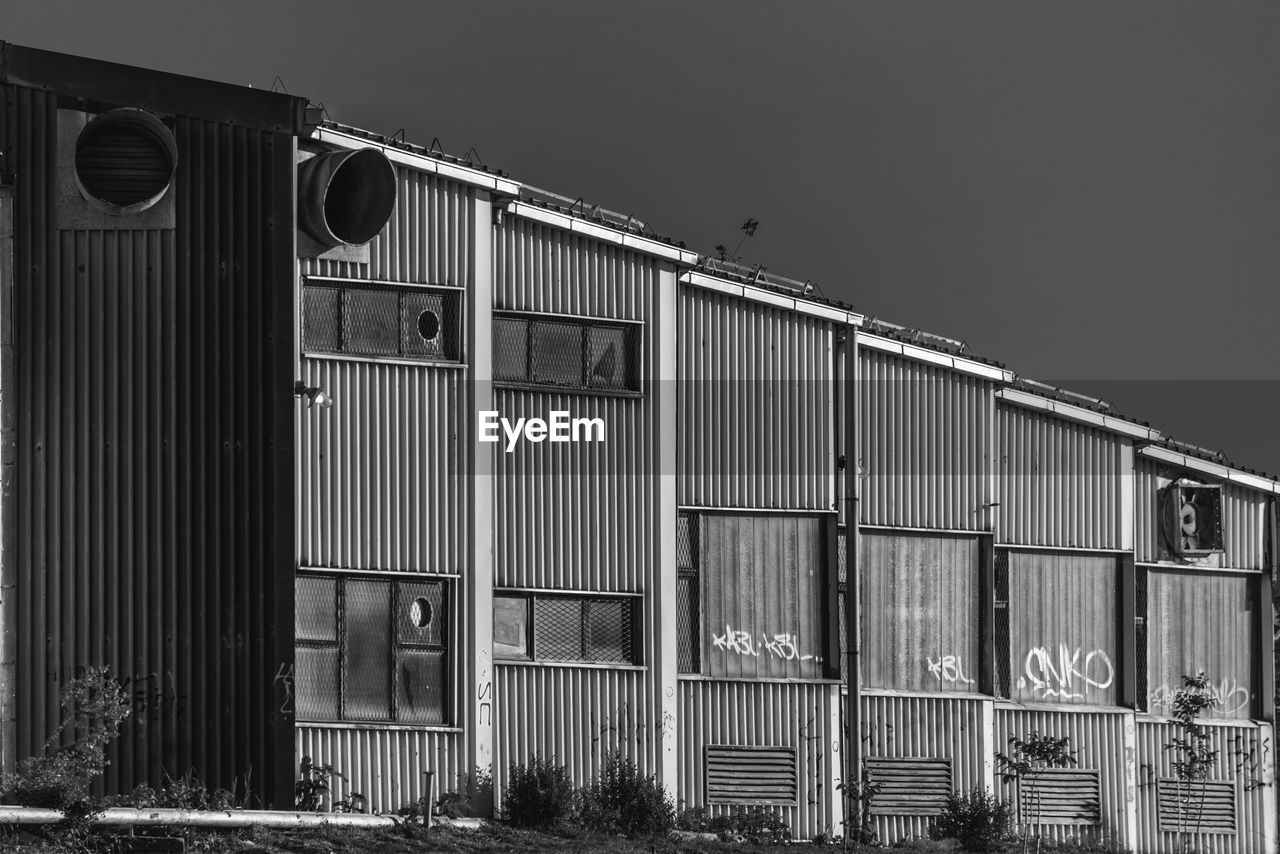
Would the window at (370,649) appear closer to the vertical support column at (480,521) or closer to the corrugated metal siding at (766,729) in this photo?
the vertical support column at (480,521)

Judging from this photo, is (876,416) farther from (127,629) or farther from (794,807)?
(127,629)

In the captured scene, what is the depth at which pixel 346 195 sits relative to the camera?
23312 millimetres

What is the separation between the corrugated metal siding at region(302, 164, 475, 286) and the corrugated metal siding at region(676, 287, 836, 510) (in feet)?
10.9

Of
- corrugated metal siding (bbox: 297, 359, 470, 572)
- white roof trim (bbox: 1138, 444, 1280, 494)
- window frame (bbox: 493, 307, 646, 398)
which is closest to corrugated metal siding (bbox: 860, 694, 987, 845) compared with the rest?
white roof trim (bbox: 1138, 444, 1280, 494)

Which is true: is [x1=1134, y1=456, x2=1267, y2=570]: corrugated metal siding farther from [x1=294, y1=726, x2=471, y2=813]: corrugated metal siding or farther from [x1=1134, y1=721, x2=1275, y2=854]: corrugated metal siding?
[x1=294, y1=726, x2=471, y2=813]: corrugated metal siding

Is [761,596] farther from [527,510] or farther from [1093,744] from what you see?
[1093,744]

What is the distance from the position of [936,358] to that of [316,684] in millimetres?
10184

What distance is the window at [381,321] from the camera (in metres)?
23.5

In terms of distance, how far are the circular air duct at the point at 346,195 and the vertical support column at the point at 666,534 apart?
437cm

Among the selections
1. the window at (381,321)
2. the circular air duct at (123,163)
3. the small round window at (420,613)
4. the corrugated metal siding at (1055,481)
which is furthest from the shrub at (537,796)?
the circular air duct at (123,163)

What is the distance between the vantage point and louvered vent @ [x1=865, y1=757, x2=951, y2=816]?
84.4ft

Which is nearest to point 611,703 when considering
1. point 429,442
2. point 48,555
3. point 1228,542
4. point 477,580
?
point 477,580

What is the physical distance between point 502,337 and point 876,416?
5.72 metres

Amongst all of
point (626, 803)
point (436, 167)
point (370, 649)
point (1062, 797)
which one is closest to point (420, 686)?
point (370, 649)
